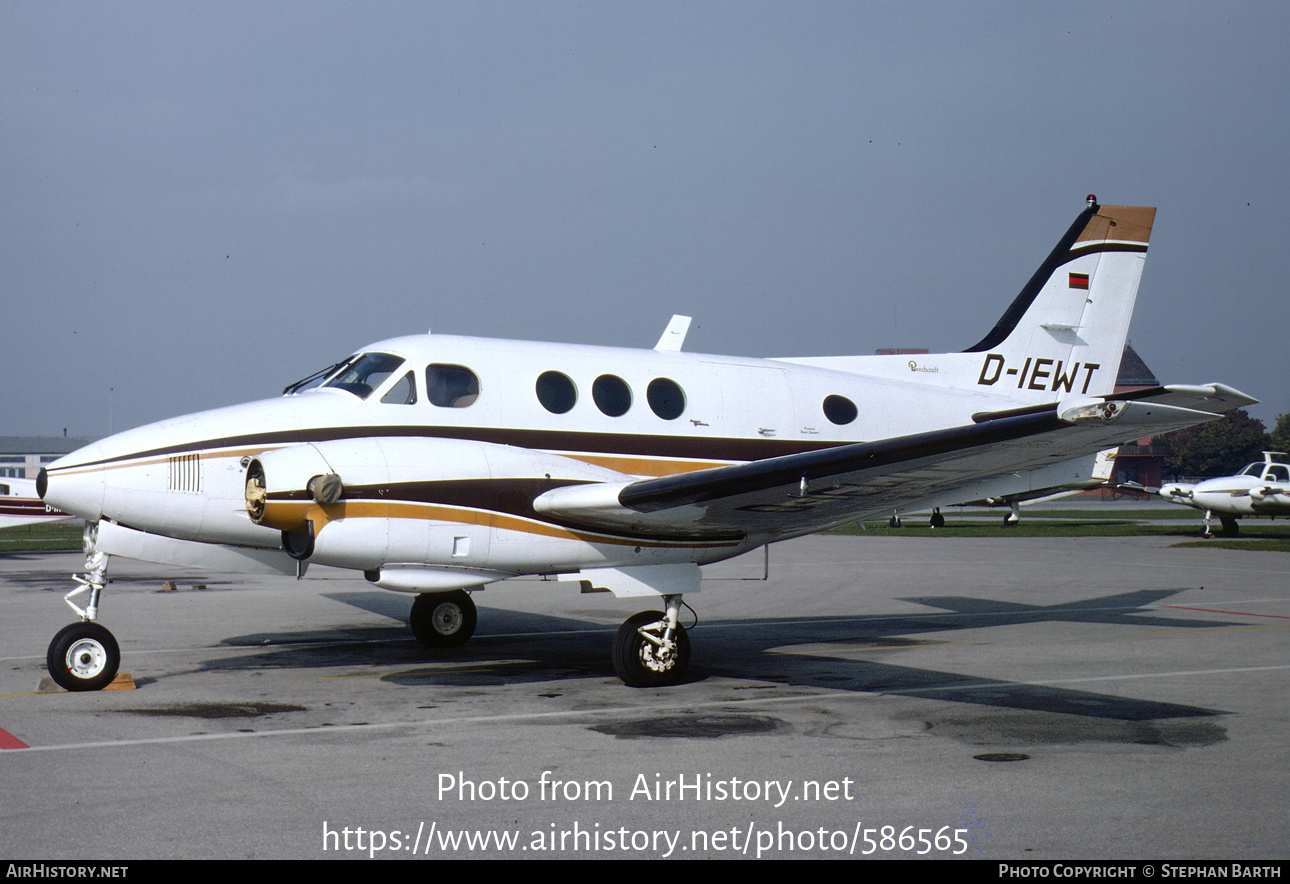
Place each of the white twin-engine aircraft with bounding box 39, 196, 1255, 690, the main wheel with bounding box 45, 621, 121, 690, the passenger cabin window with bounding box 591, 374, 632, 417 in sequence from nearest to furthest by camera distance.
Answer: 1. the white twin-engine aircraft with bounding box 39, 196, 1255, 690
2. the main wheel with bounding box 45, 621, 121, 690
3. the passenger cabin window with bounding box 591, 374, 632, 417

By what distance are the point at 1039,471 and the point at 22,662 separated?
10261 millimetres

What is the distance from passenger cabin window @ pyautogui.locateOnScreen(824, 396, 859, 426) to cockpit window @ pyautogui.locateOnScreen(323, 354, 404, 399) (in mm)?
4501

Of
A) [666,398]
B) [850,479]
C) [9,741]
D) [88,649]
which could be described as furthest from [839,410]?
[9,741]

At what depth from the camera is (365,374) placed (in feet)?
32.1

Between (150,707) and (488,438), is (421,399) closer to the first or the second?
(488,438)

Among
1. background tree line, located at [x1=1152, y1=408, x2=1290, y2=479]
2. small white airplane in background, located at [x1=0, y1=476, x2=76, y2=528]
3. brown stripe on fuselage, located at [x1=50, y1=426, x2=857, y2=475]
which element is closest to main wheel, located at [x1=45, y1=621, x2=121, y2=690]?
brown stripe on fuselage, located at [x1=50, y1=426, x2=857, y2=475]

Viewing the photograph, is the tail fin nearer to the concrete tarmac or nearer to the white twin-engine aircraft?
the white twin-engine aircraft

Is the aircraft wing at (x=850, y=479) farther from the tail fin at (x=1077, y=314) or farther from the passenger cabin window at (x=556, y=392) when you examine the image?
the tail fin at (x=1077, y=314)

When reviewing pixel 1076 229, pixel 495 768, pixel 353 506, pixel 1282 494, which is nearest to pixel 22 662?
pixel 353 506

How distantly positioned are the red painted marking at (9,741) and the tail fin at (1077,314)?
10282 millimetres

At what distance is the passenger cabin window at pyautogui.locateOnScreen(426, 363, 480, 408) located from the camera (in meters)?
9.76

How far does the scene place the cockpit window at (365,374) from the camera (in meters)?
9.66

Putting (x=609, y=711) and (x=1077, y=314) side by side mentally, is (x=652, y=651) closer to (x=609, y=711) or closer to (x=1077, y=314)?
(x=609, y=711)

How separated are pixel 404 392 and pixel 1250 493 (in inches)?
1133
